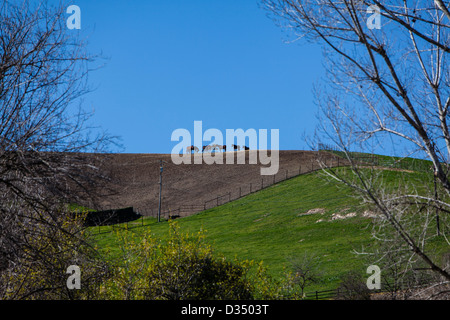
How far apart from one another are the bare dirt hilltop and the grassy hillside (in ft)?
12.0

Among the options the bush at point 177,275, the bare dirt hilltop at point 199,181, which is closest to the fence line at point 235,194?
the bare dirt hilltop at point 199,181

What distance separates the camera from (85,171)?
884cm

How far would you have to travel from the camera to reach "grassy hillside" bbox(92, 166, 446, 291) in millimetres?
37562

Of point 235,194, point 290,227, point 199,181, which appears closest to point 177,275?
point 290,227

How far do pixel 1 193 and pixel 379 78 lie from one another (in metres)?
7.92

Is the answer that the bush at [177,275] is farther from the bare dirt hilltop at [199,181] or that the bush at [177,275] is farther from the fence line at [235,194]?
the fence line at [235,194]

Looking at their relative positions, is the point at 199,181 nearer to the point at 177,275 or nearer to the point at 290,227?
the point at 290,227

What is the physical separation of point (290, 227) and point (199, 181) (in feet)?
99.5

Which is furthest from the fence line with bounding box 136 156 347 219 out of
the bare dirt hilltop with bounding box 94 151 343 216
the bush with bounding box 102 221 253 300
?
the bush with bounding box 102 221 253 300

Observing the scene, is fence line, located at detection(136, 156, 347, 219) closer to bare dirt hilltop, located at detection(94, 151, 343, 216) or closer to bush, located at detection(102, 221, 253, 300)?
bare dirt hilltop, located at detection(94, 151, 343, 216)

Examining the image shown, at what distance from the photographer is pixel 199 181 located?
7650cm
